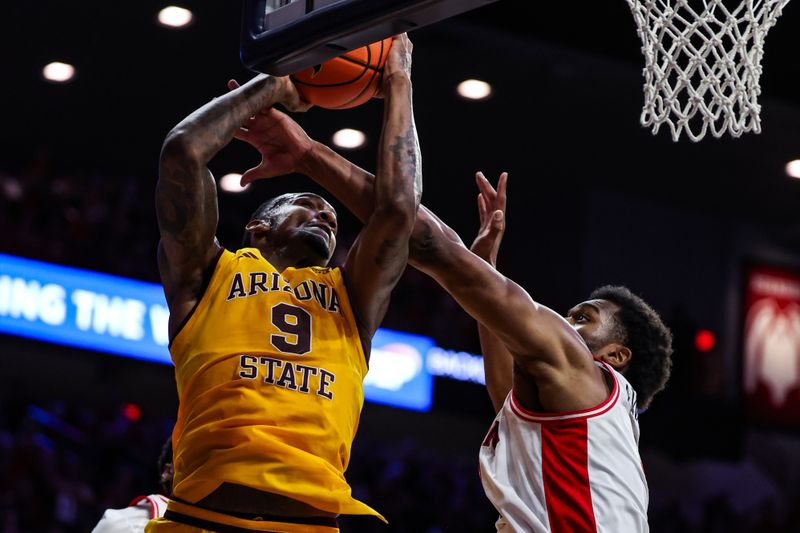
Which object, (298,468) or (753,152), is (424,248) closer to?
(298,468)

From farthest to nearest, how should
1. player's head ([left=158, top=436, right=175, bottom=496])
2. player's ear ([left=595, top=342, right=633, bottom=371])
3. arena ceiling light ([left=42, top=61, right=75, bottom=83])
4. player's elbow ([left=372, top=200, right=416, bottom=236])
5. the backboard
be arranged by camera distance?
arena ceiling light ([left=42, top=61, right=75, bottom=83]), player's head ([left=158, top=436, right=175, bottom=496]), player's ear ([left=595, top=342, right=633, bottom=371]), player's elbow ([left=372, top=200, right=416, bottom=236]), the backboard

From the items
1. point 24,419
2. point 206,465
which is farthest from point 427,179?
point 206,465

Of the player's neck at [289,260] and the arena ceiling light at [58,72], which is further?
the arena ceiling light at [58,72]

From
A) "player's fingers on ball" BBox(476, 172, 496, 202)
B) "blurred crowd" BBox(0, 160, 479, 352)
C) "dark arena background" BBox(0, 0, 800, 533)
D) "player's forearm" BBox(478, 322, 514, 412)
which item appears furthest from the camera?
"blurred crowd" BBox(0, 160, 479, 352)

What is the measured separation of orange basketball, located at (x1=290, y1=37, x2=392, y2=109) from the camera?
3.20 meters

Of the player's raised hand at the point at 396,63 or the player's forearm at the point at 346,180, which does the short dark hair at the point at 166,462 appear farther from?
the player's raised hand at the point at 396,63

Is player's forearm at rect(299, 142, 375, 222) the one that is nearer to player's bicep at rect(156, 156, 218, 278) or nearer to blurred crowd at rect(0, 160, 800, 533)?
player's bicep at rect(156, 156, 218, 278)

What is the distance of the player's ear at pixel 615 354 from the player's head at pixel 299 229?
0.94m

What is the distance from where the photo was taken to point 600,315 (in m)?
3.82

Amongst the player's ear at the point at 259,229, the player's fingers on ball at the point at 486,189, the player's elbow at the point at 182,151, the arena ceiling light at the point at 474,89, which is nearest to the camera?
the player's elbow at the point at 182,151

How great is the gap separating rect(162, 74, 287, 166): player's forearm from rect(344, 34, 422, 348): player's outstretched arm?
0.31 meters

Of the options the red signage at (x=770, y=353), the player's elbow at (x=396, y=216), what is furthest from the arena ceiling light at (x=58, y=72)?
the red signage at (x=770, y=353)

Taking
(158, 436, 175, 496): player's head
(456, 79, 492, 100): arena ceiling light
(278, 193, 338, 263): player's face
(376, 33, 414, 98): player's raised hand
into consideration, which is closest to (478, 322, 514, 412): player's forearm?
(278, 193, 338, 263): player's face

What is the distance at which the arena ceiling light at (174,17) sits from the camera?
8.24 meters
